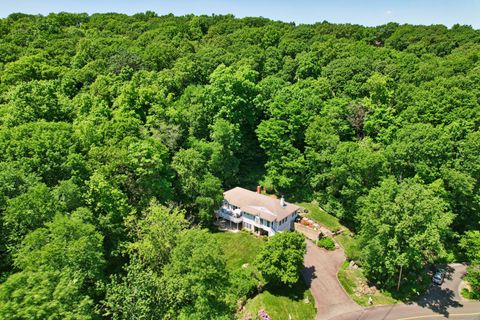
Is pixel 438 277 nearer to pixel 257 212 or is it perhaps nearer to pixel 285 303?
pixel 285 303

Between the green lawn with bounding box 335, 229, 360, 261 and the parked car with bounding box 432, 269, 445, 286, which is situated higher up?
the green lawn with bounding box 335, 229, 360, 261

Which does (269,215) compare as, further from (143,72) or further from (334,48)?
(334,48)

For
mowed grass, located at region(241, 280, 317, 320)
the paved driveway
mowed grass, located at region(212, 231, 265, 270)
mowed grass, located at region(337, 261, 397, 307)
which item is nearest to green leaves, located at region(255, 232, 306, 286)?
mowed grass, located at region(241, 280, 317, 320)

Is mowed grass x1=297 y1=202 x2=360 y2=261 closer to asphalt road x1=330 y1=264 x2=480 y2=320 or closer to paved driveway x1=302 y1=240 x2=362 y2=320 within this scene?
paved driveway x1=302 y1=240 x2=362 y2=320

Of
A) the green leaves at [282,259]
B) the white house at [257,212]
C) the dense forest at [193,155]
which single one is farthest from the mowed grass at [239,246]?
the dense forest at [193,155]

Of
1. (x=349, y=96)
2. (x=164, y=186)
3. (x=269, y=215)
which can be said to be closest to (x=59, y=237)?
(x=164, y=186)

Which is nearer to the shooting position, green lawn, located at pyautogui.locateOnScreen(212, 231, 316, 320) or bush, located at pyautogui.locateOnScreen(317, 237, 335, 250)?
green lawn, located at pyautogui.locateOnScreen(212, 231, 316, 320)

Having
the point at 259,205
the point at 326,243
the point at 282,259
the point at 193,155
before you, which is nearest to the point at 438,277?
the point at 326,243
